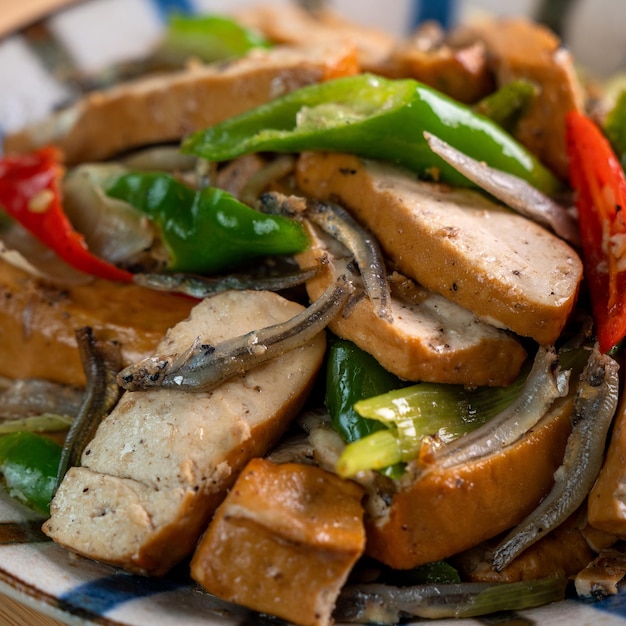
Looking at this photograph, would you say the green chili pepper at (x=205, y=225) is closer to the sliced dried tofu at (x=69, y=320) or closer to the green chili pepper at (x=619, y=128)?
the sliced dried tofu at (x=69, y=320)

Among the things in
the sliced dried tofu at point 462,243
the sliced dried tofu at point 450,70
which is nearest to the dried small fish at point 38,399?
the sliced dried tofu at point 462,243

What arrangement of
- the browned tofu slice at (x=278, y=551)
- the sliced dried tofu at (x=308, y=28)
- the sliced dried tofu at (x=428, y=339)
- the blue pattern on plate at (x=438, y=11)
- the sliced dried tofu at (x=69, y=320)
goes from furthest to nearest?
the blue pattern on plate at (x=438, y=11) → the sliced dried tofu at (x=308, y=28) → the sliced dried tofu at (x=69, y=320) → the sliced dried tofu at (x=428, y=339) → the browned tofu slice at (x=278, y=551)

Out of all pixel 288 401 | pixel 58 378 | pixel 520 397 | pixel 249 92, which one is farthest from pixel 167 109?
pixel 520 397

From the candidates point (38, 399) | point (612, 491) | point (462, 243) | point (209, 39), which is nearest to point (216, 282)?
point (38, 399)

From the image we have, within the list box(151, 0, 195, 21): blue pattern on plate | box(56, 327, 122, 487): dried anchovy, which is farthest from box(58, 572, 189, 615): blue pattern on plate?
box(151, 0, 195, 21): blue pattern on plate

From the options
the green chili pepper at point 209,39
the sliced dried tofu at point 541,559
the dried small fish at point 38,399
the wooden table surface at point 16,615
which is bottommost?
the sliced dried tofu at point 541,559

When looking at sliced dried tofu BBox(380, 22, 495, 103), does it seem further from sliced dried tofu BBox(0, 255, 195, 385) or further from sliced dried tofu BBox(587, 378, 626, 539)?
sliced dried tofu BBox(587, 378, 626, 539)
